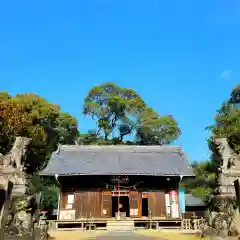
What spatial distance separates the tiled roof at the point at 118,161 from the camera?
26.3 metres

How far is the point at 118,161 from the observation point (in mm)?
28875

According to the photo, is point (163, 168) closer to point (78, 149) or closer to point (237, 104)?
point (78, 149)

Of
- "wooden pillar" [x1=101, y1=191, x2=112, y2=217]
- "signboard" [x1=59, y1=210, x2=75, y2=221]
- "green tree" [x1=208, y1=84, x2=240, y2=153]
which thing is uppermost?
"green tree" [x1=208, y1=84, x2=240, y2=153]

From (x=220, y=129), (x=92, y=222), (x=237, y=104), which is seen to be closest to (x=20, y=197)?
(x=92, y=222)

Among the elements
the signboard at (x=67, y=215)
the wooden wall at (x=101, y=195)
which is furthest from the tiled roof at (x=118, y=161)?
the signboard at (x=67, y=215)

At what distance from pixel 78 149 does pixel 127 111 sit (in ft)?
61.9

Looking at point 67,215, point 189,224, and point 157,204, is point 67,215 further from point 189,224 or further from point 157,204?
point 189,224

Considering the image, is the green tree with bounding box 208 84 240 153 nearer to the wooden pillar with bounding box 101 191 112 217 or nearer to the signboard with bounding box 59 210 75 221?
the wooden pillar with bounding box 101 191 112 217

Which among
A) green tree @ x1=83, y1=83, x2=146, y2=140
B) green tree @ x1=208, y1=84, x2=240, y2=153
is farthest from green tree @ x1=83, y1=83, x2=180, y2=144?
green tree @ x1=208, y1=84, x2=240, y2=153

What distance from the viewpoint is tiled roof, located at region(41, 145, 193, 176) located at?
1035 inches

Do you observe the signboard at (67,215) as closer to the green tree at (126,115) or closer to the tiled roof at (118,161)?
the tiled roof at (118,161)

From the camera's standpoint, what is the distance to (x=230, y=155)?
16.5m

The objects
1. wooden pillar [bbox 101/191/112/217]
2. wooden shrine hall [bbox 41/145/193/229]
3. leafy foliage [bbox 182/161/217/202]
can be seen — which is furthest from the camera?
leafy foliage [bbox 182/161/217/202]

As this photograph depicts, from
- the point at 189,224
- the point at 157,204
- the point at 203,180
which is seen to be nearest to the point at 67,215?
the point at 157,204
